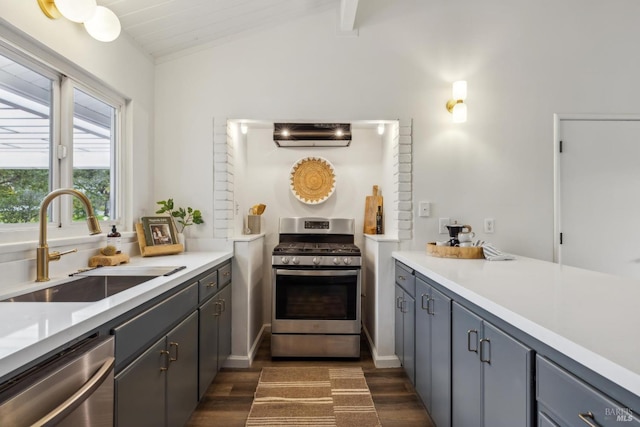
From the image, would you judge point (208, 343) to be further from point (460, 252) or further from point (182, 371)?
point (460, 252)

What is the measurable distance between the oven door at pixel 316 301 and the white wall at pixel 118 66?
4.02 ft

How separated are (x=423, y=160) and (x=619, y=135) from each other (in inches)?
58.7

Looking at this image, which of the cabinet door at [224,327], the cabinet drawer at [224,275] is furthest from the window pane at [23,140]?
the cabinet door at [224,327]

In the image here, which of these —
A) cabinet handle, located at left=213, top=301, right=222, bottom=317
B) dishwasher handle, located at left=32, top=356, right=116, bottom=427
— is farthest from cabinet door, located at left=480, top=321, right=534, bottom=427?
cabinet handle, located at left=213, top=301, right=222, bottom=317

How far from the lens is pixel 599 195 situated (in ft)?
8.00

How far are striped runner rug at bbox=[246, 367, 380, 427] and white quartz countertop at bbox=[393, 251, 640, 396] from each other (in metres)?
0.96

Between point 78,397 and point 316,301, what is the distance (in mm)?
1860

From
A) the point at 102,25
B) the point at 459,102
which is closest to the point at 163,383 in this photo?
the point at 102,25

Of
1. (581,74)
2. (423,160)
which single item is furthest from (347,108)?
(581,74)

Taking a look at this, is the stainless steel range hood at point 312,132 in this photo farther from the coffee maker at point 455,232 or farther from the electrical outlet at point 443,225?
the coffee maker at point 455,232

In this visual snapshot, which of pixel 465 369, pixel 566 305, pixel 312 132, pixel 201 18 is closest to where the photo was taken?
pixel 566 305

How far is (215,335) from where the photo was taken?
6.85 ft

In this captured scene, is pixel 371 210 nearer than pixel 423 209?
No

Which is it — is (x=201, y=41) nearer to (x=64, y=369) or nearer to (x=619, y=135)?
(x=64, y=369)
